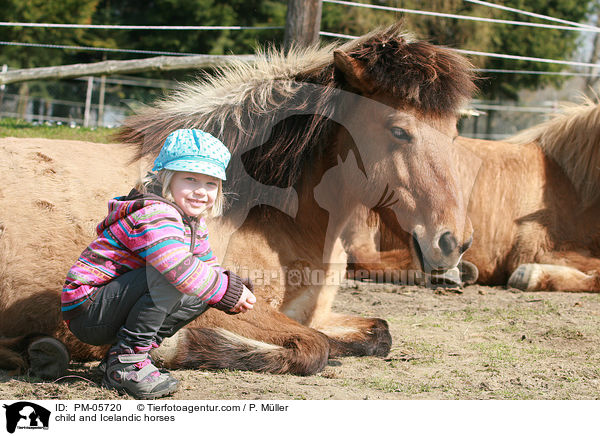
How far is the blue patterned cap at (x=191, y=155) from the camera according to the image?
2453 mm

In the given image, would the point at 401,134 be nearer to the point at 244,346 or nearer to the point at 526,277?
the point at 244,346

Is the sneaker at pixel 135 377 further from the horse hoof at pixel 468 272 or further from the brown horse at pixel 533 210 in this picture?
the horse hoof at pixel 468 272

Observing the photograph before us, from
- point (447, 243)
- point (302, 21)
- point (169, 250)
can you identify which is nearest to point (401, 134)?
point (447, 243)

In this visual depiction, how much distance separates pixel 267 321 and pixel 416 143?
3.93 feet

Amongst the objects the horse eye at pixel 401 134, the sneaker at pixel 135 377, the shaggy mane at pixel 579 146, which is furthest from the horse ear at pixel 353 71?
the shaggy mane at pixel 579 146

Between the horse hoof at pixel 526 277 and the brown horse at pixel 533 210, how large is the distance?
11 millimetres

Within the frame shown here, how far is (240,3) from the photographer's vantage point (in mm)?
20609

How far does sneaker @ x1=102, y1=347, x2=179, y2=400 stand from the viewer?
7.70 feet

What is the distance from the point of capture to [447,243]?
289cm

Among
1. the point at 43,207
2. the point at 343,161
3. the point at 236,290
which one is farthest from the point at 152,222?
the point at 343,161

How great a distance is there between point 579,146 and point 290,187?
389cm
